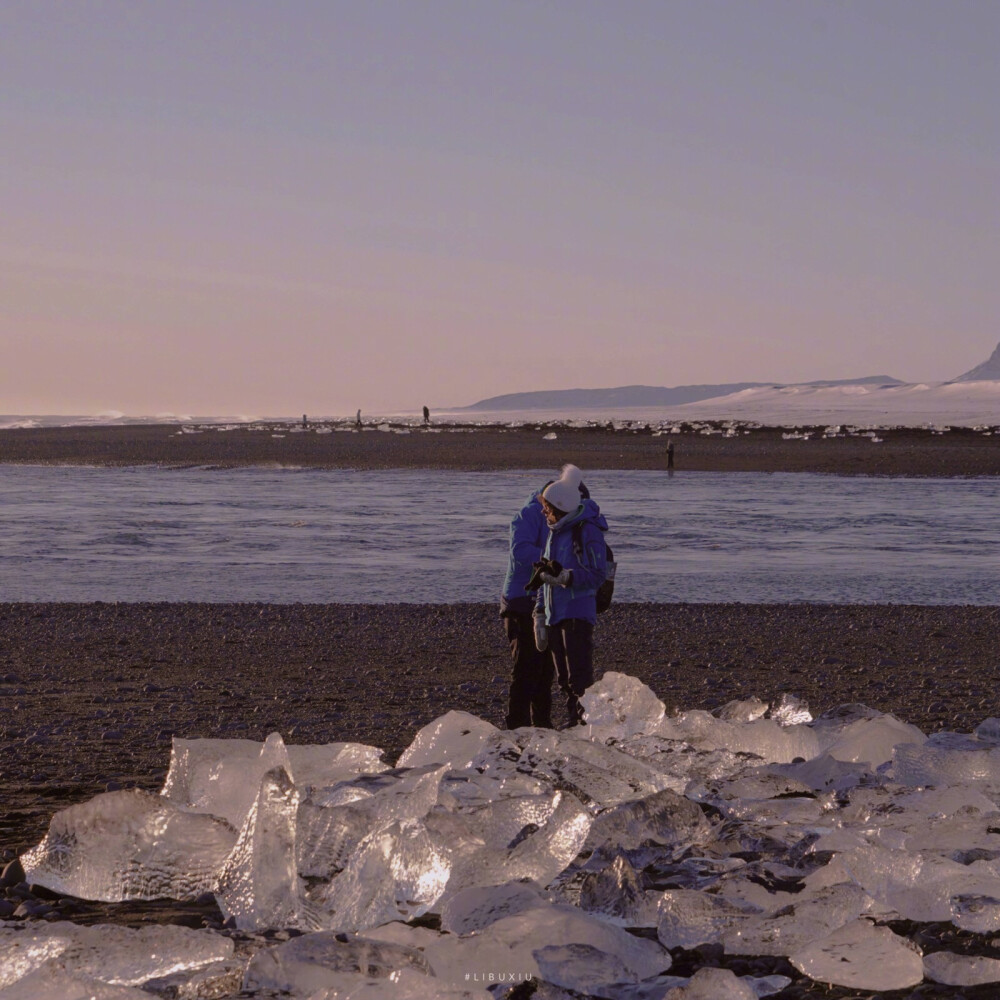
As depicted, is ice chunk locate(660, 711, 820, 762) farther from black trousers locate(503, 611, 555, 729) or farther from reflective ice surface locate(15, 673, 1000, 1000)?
black trousers locate(503, 611, 555, 729)

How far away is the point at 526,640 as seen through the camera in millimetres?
8398

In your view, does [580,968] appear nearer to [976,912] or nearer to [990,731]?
[976,912]

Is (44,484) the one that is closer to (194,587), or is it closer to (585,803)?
Answer: (194,587)

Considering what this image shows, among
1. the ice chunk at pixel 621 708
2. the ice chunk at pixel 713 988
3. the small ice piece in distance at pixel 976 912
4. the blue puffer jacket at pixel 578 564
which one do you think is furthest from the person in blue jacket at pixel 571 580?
the ice chunk at pixel 713 988

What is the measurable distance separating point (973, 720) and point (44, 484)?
32.9 meters

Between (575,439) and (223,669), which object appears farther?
(575,439)

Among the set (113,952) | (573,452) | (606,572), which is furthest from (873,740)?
(573,452)

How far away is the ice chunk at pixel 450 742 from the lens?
265 inches

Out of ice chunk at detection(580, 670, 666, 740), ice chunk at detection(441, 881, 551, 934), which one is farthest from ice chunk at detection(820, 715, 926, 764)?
ice chunk at detection(441, 881, 551, 934)

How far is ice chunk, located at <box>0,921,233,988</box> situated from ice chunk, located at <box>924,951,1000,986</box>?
2.54 metres

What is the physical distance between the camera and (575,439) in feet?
238

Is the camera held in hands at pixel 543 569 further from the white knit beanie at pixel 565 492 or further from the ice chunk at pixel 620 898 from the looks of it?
the ice chunk at pixel 620 898

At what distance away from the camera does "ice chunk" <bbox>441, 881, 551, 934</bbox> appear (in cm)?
477

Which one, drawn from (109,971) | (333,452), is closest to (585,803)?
(109,971)
